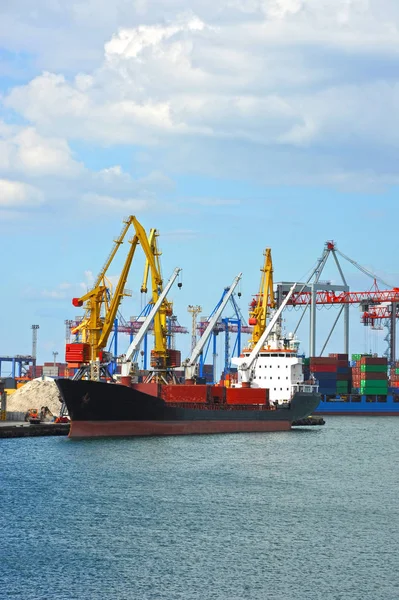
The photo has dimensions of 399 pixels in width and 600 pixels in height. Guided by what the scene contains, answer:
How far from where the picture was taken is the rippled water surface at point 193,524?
1017 inches

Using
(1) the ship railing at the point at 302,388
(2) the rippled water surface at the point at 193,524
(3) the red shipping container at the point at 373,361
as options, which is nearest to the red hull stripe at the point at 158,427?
(2) the rippled water surface at the point at 193,524

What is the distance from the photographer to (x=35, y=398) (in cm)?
8725

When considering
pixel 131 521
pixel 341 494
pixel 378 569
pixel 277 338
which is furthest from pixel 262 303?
pixel 378 569

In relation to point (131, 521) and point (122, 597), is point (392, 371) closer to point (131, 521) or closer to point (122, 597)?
point (131, 521)

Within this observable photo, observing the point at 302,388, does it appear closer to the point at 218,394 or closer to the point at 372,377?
the point at 218,394

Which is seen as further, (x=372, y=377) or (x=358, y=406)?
(x=372, y=377)

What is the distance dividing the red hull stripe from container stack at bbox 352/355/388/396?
5038 cm

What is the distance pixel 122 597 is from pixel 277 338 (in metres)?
56.9

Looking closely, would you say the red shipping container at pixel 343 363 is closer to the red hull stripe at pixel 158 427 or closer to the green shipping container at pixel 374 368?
the green shipping container at pixel 374 368

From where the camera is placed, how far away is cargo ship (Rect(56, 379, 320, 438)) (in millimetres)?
58844

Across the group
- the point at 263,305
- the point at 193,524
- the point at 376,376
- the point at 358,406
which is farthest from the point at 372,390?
the point at 193,524

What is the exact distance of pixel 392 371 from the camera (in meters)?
132

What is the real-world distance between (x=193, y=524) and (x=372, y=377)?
91.3 meters

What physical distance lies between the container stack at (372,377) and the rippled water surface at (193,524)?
2635 inches
